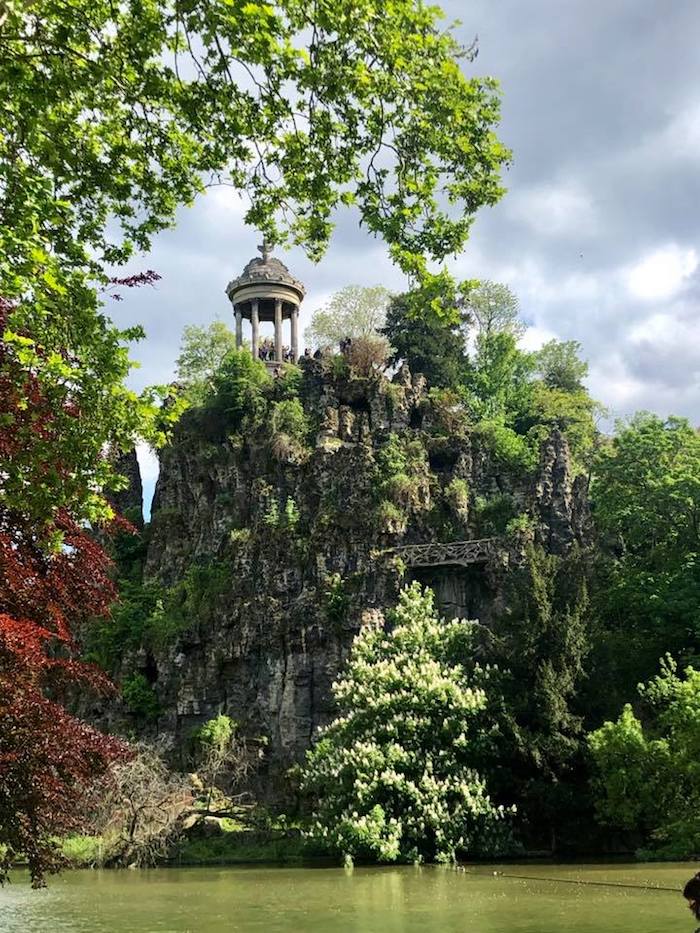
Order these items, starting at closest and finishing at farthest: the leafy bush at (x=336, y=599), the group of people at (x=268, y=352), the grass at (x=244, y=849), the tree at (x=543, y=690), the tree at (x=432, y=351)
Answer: the tree at (x=543, y=690)
the grass at (x=244, y=849)
the leafy bush at (x=336, y=599)
the tree at (x=432, y=351)
the group of people at (x=268, y=352)

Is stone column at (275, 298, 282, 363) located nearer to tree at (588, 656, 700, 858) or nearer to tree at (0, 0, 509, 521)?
tree at (588, 656, 700, 858)

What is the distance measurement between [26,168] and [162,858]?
24.1 m

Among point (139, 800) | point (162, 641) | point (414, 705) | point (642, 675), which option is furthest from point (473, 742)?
point (162, 641)

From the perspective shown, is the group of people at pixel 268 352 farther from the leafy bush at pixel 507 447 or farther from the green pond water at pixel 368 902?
the green pond water at pixel 368 902

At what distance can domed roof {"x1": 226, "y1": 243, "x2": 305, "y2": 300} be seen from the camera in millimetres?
51906

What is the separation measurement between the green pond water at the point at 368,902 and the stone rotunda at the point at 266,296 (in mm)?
33638

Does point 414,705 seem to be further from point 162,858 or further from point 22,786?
point 22,786

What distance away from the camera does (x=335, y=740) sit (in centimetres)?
2698

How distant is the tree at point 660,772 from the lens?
20.1 m

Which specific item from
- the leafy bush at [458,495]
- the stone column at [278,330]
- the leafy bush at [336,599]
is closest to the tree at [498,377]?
the leafy bush at [458,495]

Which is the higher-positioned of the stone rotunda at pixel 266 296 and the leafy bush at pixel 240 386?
the stone rotunda at pixel 266 296

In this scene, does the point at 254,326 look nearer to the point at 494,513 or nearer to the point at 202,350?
the point at 202,350

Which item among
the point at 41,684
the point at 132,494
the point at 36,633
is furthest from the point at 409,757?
the point at 132,494

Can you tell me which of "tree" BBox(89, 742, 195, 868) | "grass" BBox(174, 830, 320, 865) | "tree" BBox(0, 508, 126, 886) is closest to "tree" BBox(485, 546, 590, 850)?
"grass" BBox(174, 830, 320, 865)
